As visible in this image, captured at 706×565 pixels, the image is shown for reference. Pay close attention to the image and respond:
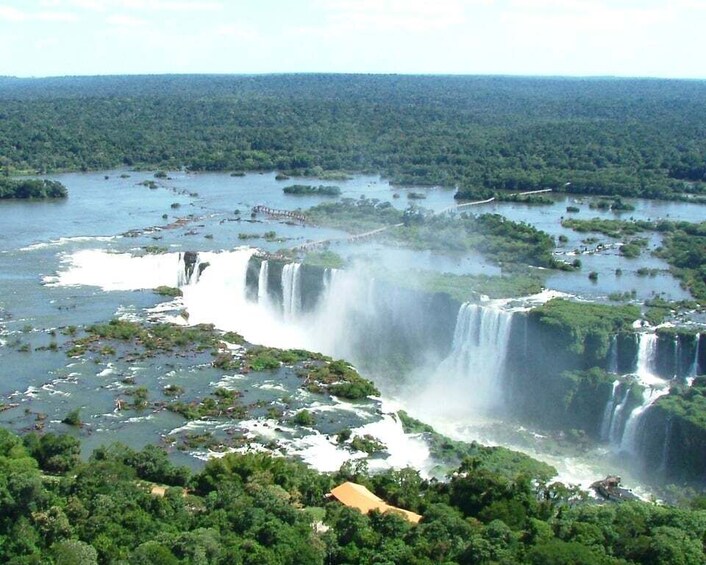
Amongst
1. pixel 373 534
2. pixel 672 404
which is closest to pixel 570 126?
pixel 672 404

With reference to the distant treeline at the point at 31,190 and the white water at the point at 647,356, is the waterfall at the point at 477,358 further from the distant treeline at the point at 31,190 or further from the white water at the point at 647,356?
the distant treeline at the point at 31,190

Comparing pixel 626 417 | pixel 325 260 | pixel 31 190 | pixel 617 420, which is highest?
pixel 31 190

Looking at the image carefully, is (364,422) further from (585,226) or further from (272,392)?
(585,226)

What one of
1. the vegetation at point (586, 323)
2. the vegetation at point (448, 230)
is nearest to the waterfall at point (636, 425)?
the vegetation at point (586, 323)

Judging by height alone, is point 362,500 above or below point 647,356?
below

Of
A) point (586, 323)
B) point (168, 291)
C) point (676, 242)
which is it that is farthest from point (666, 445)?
point (168, 291)

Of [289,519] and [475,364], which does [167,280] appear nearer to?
[475,364]
